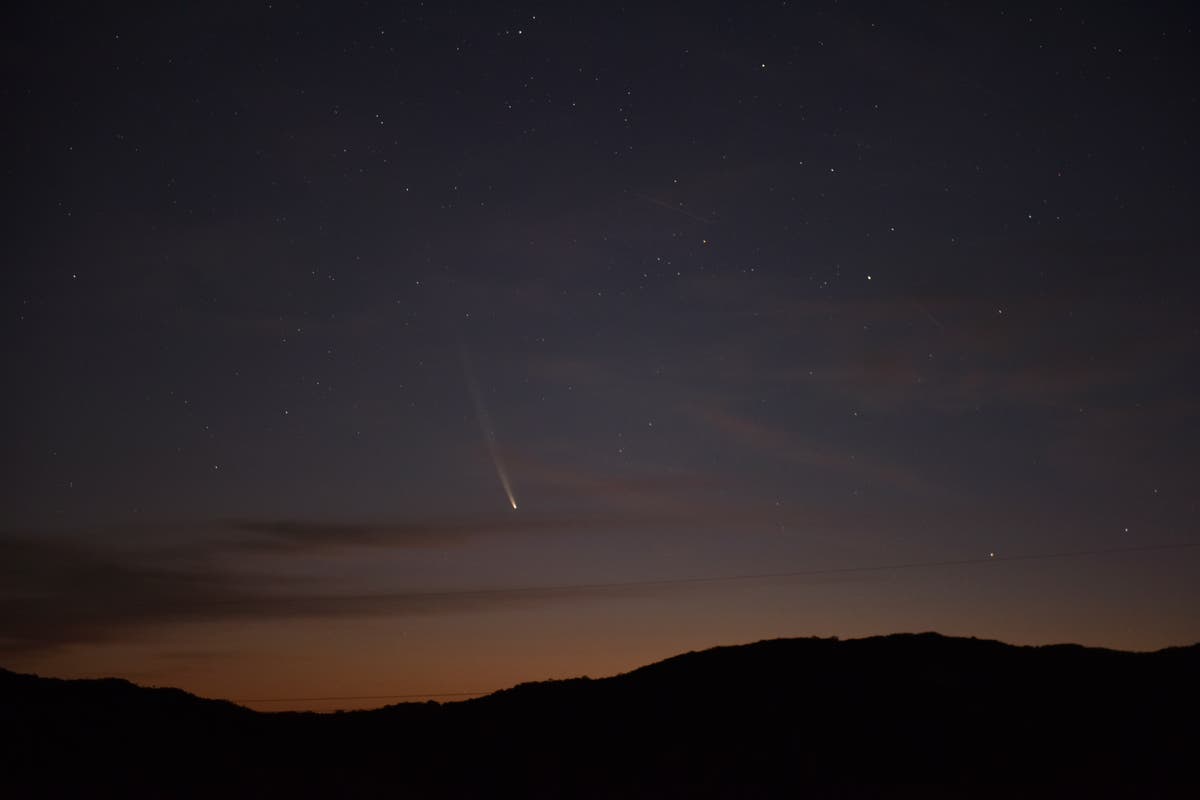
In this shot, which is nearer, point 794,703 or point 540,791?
point 540,791

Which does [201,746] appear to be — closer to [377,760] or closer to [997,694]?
[377,760]

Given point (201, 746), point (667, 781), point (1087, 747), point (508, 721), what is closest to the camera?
point (1087, 747)

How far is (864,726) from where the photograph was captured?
97.3ft

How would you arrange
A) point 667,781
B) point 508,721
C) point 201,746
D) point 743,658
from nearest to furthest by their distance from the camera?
point 667,781 < point 201,746 < point 508,721 < point 743,658

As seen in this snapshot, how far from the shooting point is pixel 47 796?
88.5 feet

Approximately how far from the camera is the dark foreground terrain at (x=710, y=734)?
88.7 ft

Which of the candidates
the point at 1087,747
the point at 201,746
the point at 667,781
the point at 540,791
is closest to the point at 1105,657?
the point at 1087,747

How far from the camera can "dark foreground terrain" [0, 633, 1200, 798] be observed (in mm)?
27031

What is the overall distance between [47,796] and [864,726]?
20242 mm

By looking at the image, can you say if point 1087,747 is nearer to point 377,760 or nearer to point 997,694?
point 997,694

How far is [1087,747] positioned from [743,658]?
11.2 meters

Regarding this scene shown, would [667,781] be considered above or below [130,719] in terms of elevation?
below

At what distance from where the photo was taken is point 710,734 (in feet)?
100


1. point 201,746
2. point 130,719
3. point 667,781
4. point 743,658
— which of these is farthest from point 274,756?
point 743,658
